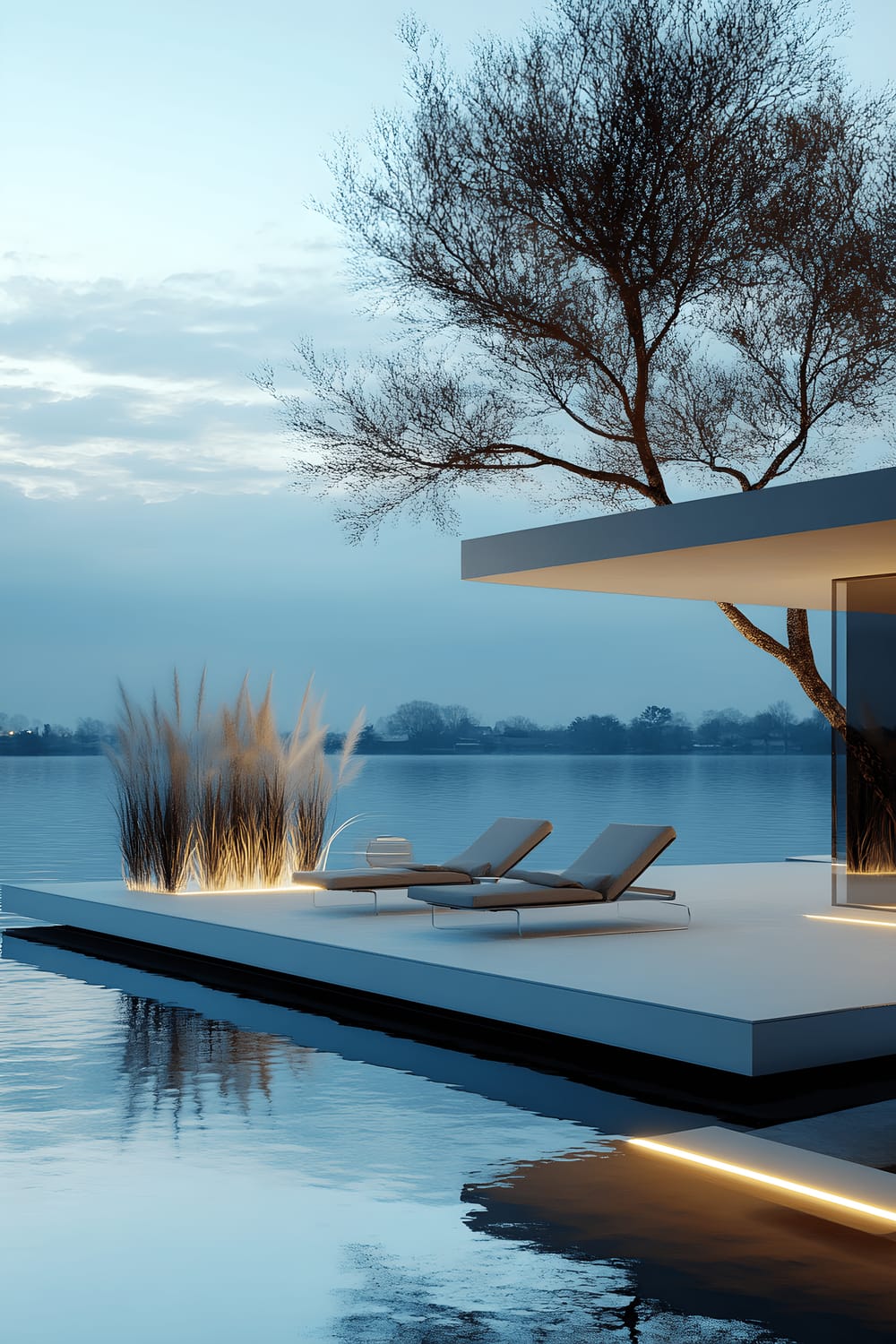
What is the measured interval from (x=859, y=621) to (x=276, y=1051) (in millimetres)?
4653

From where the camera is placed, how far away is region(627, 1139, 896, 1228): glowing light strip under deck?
4098 millimetres

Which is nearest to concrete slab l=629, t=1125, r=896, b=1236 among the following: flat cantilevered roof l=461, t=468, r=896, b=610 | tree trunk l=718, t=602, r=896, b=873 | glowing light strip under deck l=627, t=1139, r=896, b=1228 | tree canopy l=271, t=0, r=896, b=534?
glowing light strip under deck l=627, t=1139, r=896, b=1228

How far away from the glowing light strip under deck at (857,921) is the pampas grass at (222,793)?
11.1ft

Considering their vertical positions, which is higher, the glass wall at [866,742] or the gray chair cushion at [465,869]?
the glass wall at [866,742]

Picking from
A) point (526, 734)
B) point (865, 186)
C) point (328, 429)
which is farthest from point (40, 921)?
point (526, 734)

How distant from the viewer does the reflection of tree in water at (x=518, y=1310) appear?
3283mm

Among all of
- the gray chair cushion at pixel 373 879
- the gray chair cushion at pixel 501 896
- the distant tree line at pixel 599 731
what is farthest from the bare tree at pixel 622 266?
the distant tree line at pixel 599 731

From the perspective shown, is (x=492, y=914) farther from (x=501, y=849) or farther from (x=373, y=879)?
(x=373, y=879)

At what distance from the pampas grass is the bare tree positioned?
4.28 m

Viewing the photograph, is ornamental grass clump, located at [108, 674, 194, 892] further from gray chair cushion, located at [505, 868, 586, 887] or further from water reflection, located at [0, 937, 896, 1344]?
water reflection, located at [0, 937, 896, 1344]

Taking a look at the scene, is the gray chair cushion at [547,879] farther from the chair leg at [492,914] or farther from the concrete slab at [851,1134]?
the concrete slab at [851,1134]

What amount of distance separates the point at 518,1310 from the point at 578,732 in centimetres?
3360

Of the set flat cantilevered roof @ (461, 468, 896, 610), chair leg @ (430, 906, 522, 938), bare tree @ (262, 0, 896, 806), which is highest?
bare tree @ (262, 0, 896, 806)

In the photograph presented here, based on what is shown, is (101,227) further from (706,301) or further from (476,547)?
(476,547)
